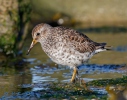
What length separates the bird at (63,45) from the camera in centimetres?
926

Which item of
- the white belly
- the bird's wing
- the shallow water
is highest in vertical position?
the bird's wing

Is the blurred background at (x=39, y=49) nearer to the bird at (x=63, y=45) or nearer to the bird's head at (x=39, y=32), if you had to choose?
the bird at (x=63, y=45)

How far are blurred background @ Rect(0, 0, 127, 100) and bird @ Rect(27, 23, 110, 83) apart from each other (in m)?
0.60

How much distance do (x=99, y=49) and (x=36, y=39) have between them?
65.2 inches

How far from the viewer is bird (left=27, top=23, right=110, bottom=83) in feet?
30.4

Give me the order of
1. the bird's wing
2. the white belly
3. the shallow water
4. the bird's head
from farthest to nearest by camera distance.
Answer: the bird's head < the bird's wing < the white belly < the shallow water

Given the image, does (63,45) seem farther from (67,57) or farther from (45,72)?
(45,72)

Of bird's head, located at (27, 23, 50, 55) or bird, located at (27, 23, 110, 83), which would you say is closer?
bird, located at (27, 23, 110, 83)

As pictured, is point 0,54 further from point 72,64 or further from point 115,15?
point 115,15

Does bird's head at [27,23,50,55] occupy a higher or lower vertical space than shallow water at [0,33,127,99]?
higher

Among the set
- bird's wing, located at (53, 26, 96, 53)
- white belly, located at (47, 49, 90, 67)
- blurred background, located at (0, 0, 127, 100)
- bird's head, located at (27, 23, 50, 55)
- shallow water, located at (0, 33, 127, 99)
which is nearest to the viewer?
shallow water, located at (0, 33, 127, 99)

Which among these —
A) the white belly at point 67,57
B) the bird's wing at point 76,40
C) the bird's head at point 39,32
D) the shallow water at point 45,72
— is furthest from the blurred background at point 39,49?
the bird's head at point 39,32

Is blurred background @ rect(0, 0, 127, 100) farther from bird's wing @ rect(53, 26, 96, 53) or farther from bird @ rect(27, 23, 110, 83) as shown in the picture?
bird's wing @ rect(53, 26, 96, 53)

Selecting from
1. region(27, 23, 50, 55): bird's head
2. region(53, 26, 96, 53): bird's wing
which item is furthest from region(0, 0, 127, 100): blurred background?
region(27, 23, 50, 55): bird's head
